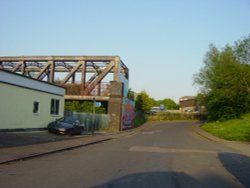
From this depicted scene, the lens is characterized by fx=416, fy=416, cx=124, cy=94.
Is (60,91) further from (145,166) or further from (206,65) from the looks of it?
(206,65)

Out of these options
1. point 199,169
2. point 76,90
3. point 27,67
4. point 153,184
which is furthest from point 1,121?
point 27,67

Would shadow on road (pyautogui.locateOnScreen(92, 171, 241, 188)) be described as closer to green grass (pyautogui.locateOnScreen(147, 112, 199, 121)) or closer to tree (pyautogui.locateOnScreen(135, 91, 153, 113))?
tree (pyautogui.locateOnScreen(135, 91, 153, 113))

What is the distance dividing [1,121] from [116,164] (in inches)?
474

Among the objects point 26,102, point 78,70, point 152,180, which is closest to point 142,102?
point 78,70

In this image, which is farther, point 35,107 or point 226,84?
point 226,84

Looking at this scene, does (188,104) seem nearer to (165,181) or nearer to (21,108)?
(21,108)

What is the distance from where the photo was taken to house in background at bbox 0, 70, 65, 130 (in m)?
24.9

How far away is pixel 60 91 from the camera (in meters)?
34.2

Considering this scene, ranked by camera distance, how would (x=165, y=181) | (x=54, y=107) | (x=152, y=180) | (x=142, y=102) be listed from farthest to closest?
(x=142, y=102), (x=54, y=107), (x=152, y=180), (x=165, y=181)

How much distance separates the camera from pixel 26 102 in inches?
1093

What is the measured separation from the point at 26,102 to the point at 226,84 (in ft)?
110

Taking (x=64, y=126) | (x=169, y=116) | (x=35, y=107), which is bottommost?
(x=64, y=126)

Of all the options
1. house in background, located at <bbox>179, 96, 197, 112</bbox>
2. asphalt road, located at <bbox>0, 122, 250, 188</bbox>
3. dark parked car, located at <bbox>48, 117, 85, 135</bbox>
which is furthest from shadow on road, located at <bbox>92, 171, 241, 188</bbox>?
house in background, located at <bbox>179, 96, 197, 112</bbox>

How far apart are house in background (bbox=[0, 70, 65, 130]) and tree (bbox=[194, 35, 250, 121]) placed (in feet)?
87.9
